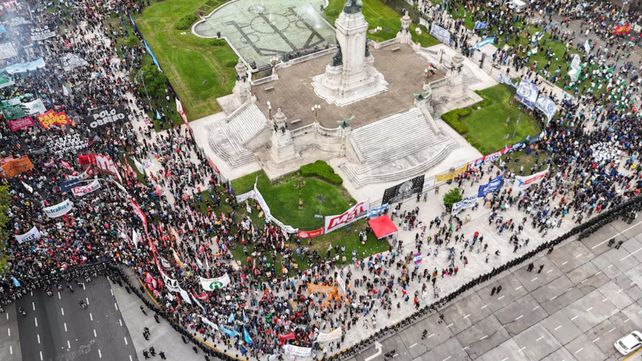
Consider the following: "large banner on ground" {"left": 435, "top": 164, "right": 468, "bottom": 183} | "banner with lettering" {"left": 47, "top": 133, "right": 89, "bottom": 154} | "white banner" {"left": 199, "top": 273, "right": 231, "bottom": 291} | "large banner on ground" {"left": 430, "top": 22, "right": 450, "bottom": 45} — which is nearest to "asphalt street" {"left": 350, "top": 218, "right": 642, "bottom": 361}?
"large banner on ground" {"left": 435, "top": 164, "right": 468, "bottom": 183}

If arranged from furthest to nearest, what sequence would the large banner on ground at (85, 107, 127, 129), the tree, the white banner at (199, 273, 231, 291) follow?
1. the large banner on ground at (85, 107, 127, 129)
2. the tree
3. the white banner at (199, 273, 231, 291)

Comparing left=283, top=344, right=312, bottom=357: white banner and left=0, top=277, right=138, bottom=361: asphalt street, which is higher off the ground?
left=283, top=344, right=312, bottom=357: white banner

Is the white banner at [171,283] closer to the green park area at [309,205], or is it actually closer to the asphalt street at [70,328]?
the asphalt street at [70,328]

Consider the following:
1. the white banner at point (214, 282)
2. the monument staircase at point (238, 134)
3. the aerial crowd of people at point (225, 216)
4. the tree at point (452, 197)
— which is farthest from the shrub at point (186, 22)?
the white banner at point (214, 282)

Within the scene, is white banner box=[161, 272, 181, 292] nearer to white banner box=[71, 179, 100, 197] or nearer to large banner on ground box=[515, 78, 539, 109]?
white banner box=[71, 179, 100, 197]

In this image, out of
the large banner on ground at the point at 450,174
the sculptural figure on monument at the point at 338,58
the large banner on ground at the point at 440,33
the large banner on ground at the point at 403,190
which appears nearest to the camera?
the large banner on ground at the point at 403,190

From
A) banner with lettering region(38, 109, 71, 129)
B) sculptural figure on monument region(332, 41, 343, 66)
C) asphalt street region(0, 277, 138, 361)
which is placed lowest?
asphalt street region(0, 277, 138, 361)
